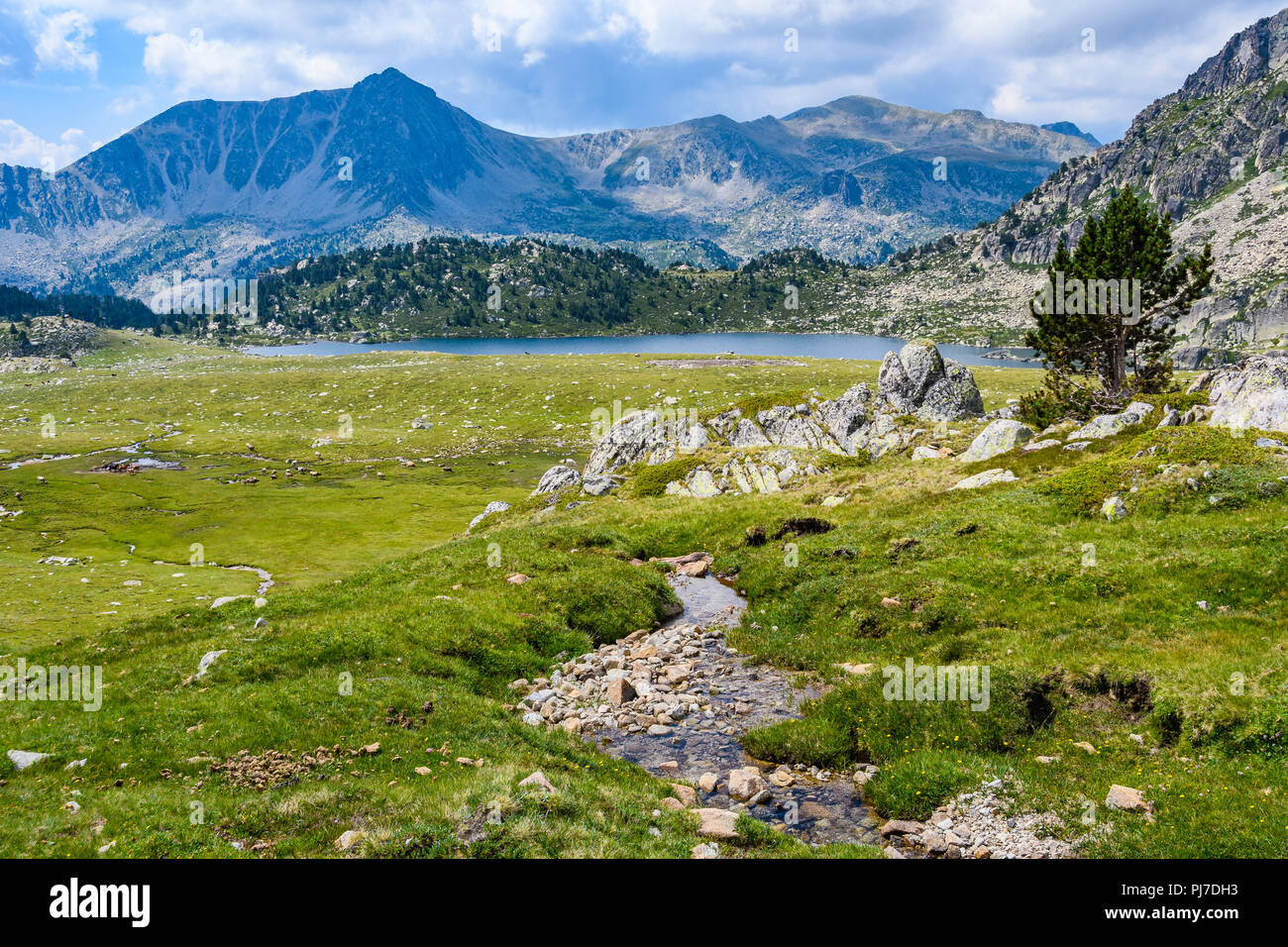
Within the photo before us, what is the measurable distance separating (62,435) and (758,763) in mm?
146494

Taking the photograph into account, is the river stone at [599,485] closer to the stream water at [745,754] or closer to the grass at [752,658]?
the grass at [752,658]

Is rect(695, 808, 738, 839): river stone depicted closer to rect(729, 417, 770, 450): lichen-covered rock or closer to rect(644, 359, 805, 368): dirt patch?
rect(729, 417, 770, 450): lichen-covered rock

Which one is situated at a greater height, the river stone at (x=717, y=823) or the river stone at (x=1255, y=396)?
the river stone at (x=1255, y=396)

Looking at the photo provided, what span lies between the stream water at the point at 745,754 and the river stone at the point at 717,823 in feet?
4.44

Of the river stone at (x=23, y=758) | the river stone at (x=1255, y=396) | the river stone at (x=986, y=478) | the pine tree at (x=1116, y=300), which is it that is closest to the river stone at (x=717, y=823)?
the river stone at (x=23, y=758)

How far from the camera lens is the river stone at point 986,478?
35134mm

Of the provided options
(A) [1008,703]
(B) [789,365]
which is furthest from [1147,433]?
(B) [789,365]

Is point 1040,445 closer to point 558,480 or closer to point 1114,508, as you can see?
point 1114,508

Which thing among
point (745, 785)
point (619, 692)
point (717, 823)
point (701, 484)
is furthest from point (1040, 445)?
point (717, 823)

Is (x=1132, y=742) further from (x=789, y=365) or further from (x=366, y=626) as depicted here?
A: (x=789, y=365)

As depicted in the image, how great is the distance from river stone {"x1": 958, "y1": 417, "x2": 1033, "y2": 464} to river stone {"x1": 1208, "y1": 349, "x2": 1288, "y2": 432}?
31.8 ft

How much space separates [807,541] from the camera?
31.8 m

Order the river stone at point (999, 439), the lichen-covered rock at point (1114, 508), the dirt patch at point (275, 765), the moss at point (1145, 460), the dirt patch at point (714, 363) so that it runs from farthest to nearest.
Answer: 1. the dirt patch at point (714, 363)
2. the river stone at point (999, 439)
3. the moss at point (1145, 460)
4. the lichen-covered rock at point (1114, 508)
5. the dirt patch at point (275, 765)

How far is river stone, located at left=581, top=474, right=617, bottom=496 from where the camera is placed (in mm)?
54156
